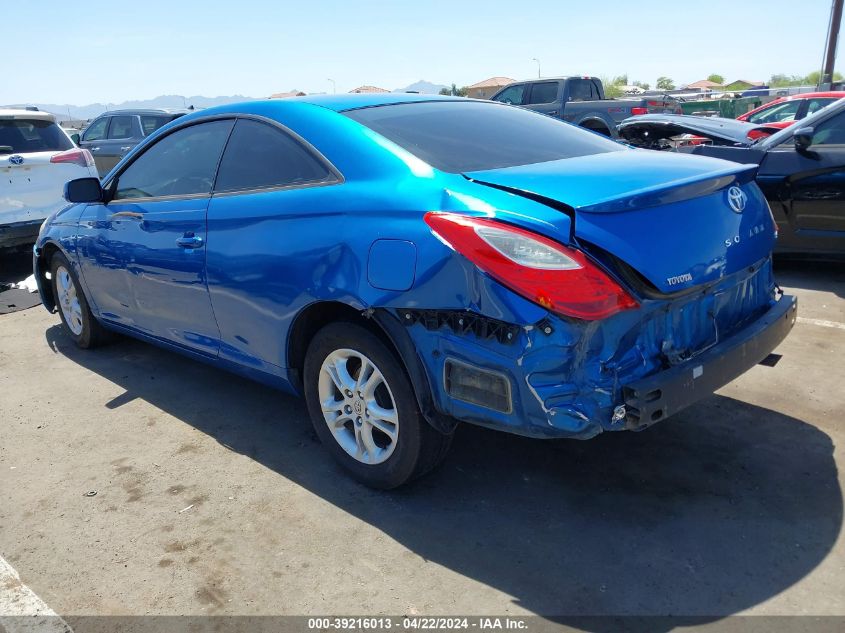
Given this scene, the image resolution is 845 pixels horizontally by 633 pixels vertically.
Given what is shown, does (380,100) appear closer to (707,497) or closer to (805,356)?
(707,497)

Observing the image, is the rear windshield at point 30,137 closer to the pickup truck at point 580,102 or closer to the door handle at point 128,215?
the door handle at point 128,215

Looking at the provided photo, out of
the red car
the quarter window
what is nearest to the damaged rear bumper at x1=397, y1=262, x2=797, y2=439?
the quarter window

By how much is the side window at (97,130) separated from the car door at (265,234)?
13257 millimetres

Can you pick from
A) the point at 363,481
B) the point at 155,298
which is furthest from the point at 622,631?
the point at 155,298

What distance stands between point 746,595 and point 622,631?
0.47 meters

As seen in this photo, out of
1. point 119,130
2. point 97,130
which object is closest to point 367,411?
point 119,130

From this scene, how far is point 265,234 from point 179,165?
1131 millimetres

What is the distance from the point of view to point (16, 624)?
8.13 ft

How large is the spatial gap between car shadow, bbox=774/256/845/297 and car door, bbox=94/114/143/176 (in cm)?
1244

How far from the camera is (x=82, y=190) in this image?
14.6 ft

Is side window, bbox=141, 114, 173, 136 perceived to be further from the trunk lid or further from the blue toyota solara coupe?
the trunk lid

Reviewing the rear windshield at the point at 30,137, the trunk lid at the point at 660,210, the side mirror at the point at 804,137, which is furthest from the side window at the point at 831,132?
the rear windshield at the point at 30,137

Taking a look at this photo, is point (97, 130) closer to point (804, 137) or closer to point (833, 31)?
point (804, 137)

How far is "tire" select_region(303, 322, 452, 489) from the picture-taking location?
2.85 m
